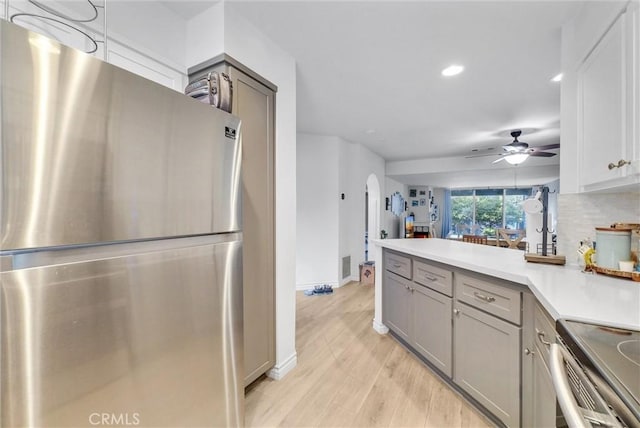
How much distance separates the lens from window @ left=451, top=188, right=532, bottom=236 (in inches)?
382

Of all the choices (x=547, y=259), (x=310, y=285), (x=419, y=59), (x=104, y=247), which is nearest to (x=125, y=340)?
(x=104, y=247)

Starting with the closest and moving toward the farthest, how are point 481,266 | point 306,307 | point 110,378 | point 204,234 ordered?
point 110,378 < point 204,234 < point 481,266 < point 306,307

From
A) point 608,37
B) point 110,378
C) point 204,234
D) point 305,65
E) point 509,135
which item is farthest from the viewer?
point 509,135

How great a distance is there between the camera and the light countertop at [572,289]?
912 millimetres

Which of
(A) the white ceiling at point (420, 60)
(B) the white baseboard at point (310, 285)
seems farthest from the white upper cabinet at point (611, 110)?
(B) the white baseboard at point (310, 285)

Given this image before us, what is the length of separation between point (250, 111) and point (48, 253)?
1.39 metres

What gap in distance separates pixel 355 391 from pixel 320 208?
2993 millimetres

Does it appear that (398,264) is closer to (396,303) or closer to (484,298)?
(396,303)

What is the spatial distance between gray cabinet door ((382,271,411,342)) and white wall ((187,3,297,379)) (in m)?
1.00

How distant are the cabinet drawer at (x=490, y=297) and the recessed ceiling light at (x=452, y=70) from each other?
6.00ft

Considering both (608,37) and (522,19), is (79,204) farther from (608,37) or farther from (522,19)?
(522,19)

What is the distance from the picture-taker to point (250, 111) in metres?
1.77

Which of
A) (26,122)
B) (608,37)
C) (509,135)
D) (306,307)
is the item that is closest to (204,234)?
(26,122)

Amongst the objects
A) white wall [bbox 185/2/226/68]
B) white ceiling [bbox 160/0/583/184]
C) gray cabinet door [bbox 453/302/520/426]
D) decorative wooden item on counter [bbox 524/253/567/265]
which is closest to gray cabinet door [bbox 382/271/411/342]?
gray cabinet door [bbox 453/302/520/426]
